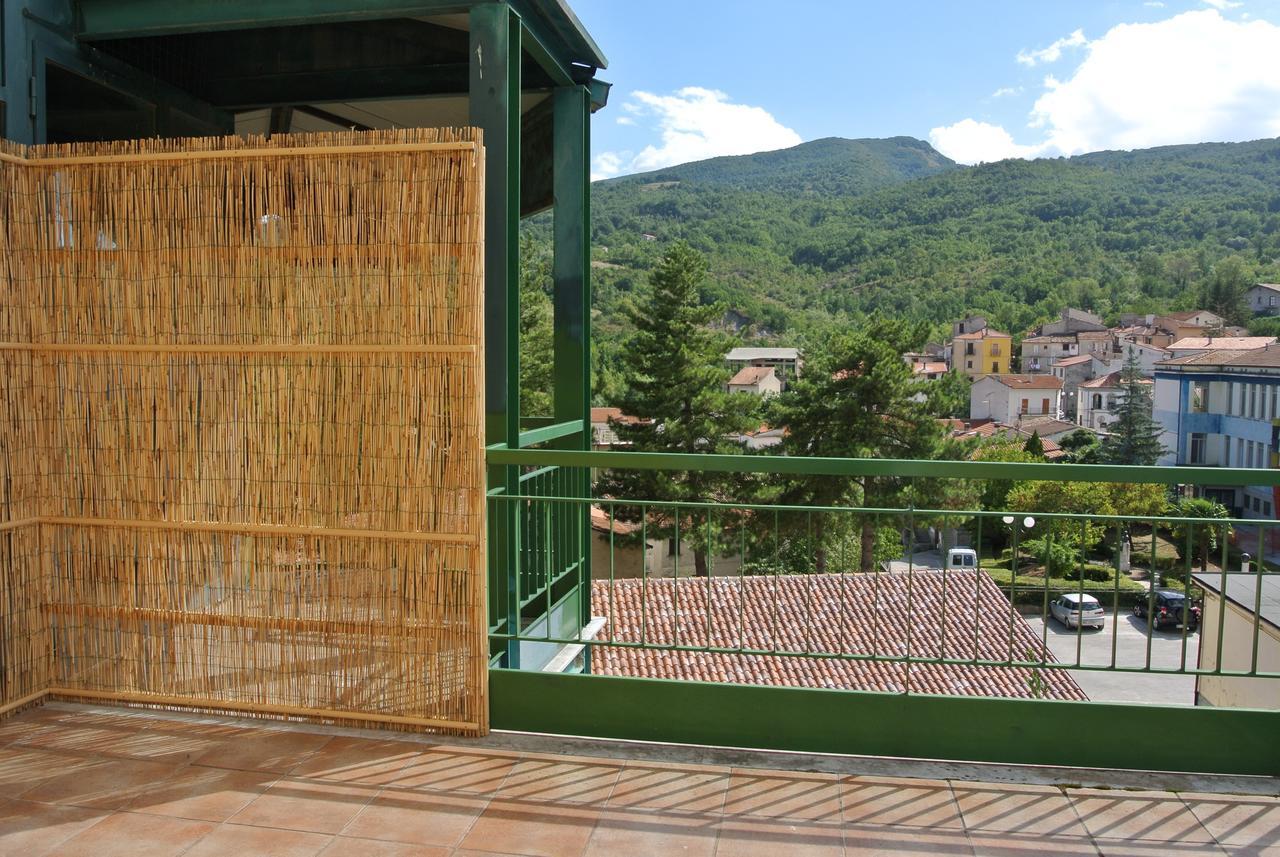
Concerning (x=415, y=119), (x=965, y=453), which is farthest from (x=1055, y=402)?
(x=415, y=119)

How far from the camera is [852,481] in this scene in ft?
85.7

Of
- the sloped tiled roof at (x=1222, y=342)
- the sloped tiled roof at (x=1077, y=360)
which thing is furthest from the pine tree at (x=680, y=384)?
the sloped tiled roof at (x=1077, y=360)

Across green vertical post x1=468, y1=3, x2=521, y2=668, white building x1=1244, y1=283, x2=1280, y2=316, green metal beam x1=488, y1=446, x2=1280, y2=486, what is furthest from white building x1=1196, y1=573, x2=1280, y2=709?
white building x1=1244, y1=283, x2=1280, y2=316

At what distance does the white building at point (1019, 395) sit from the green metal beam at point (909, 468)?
5308 cm

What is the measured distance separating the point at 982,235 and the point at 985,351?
7.42 metres

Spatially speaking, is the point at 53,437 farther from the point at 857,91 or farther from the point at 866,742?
the point at 857,91

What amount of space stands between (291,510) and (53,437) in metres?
1.00

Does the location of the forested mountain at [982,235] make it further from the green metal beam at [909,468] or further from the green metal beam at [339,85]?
the green metal beam at [909,468]

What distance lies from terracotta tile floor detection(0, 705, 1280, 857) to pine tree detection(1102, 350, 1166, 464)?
43230mm

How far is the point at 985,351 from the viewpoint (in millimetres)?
56438

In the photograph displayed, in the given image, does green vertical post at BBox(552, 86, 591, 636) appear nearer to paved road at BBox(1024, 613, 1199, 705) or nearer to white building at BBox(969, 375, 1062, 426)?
paved road at BBox(1024, 613, 1199, 705)

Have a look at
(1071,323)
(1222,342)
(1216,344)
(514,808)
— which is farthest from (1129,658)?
(1071,323)

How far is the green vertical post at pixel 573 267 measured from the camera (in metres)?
4.97

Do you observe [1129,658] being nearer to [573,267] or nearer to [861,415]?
[861,415]
